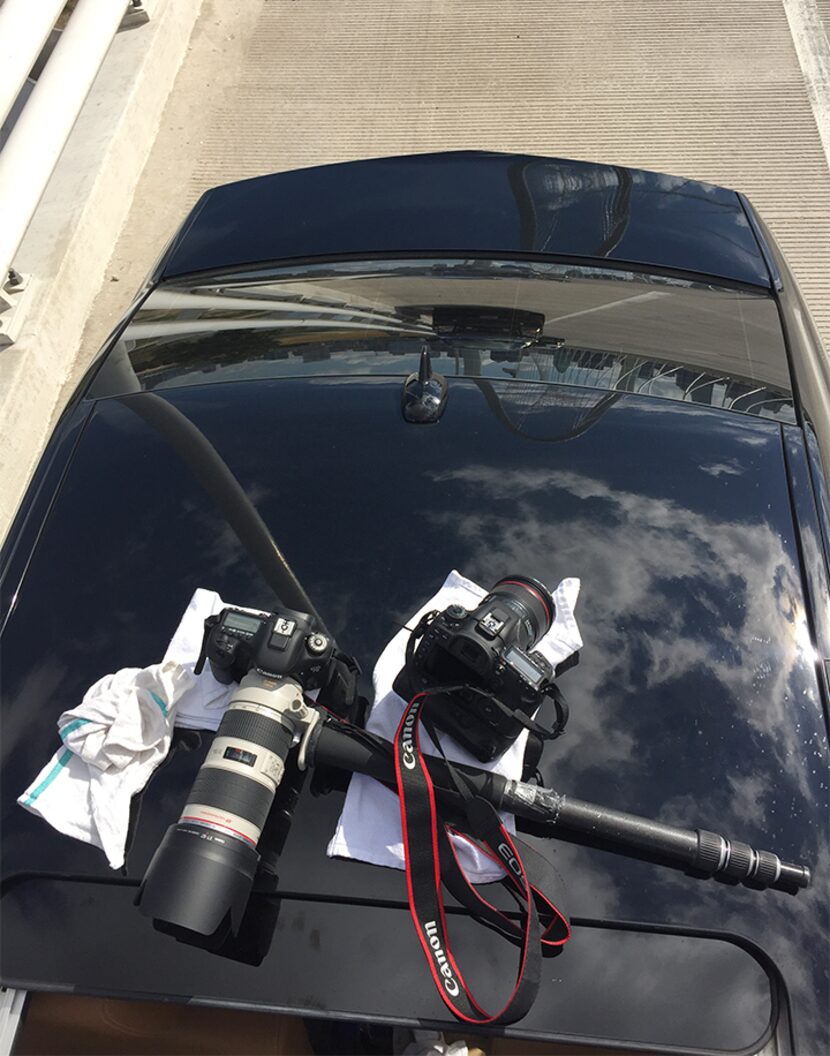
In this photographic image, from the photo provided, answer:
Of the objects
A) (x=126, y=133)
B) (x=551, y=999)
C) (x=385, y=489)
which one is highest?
(x=126, y=133)

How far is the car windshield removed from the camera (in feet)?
7.39

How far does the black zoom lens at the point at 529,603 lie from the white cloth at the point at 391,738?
0.23ft

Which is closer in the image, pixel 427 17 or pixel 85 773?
pixel 85 773

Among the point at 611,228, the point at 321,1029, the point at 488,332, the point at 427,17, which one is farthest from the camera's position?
the point at 427,17

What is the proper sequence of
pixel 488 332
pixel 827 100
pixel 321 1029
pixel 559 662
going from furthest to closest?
1. pixel 827 100
2. pixel 488 332
3. pixel 559 662
4. pixel 321 1029

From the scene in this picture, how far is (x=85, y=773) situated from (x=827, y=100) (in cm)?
503

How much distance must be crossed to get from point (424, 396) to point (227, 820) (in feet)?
3.70

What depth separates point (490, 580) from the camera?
1.92m

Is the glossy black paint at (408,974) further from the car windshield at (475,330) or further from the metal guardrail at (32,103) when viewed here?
the metal guardrail at (32,103)

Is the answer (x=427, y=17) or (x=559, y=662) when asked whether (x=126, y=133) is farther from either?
(x=559, y=662)

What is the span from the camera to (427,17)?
533 cm

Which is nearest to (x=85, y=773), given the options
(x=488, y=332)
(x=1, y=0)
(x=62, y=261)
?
(x=488, y=332)

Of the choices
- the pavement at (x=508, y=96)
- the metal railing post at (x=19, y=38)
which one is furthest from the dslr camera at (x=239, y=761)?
the metal railing post at (x=19, y=38)

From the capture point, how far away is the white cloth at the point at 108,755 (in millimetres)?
1666
